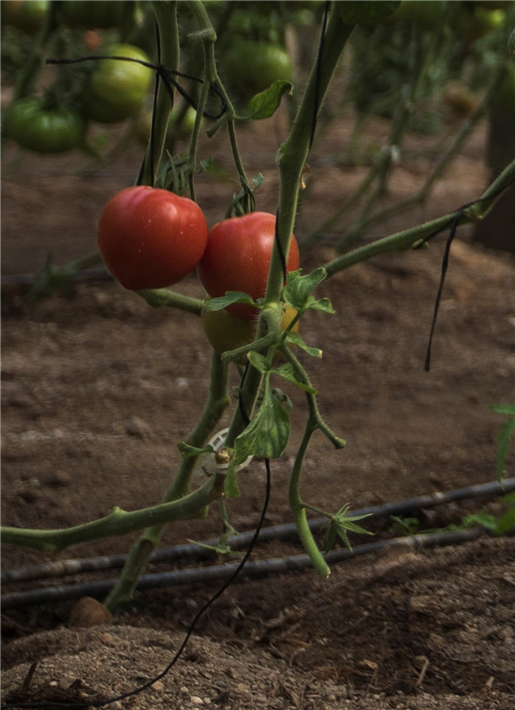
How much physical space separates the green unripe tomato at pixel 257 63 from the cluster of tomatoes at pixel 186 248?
1216 mm

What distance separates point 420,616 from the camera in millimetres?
1344

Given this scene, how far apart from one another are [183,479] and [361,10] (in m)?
0.75

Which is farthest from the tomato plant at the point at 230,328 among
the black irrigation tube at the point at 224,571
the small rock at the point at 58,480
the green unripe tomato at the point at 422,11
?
the green unripe tomato at the point at 422,11

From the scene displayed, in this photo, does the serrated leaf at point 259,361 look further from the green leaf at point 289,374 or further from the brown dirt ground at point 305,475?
the brown dirt ground at point 305,475

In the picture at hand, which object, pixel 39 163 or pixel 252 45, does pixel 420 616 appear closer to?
pixel 252 45

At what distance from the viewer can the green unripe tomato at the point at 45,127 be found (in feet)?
6.49

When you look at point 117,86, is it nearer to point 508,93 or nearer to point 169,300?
point 169,300

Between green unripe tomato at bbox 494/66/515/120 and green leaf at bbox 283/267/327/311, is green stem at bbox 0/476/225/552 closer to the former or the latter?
green leaf at bbox 283/267/327/311

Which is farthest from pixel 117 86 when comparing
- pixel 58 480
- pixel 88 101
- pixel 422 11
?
pixel 58 480

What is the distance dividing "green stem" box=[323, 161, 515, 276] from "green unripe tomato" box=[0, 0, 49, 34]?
4.96 feet

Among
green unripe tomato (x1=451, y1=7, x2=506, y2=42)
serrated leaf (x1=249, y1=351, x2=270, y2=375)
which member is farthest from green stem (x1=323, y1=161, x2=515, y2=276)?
green unripe tomato (x1=451, y1=7, x2=506, y2=42)

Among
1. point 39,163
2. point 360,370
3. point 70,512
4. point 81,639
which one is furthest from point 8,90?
point 81,639

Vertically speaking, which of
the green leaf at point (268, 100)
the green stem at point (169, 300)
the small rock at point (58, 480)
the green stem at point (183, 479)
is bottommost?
the small rock at point (58, 480)

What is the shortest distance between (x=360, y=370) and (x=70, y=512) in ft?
3.66
